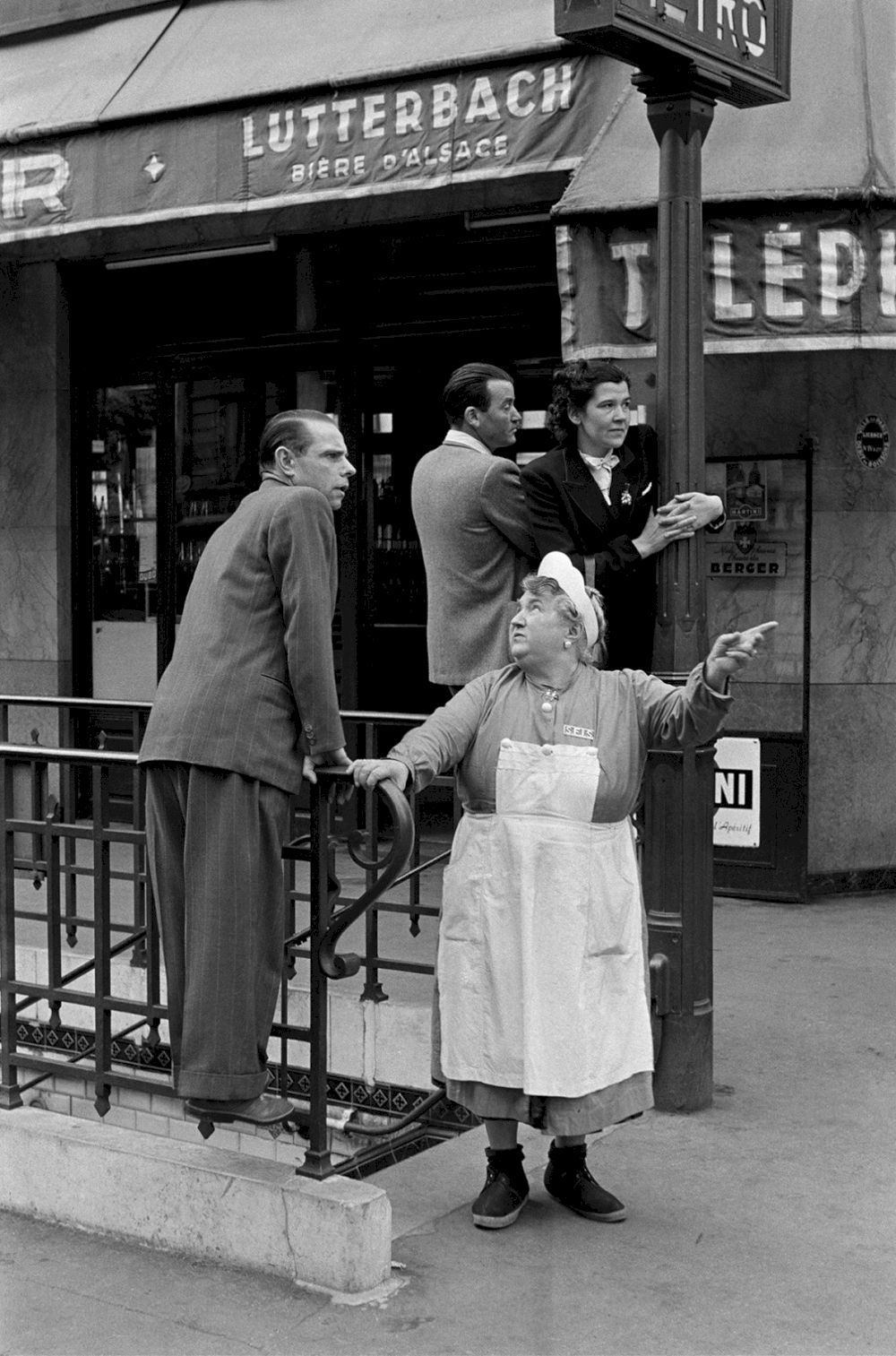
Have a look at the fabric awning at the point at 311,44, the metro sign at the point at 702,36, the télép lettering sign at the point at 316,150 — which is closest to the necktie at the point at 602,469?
the metro sign at the point at 702,36

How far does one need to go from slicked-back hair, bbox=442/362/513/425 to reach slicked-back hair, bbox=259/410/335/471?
0.82 metres

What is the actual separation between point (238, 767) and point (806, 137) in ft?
13.6

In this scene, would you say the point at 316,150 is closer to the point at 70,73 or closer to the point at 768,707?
the point at 70,73

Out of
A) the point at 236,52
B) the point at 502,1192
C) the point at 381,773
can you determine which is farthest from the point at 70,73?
the point at 502,1192

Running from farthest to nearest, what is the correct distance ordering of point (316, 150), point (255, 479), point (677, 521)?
1. point (255, 479)
2. point (316, 150)
3. point (677, 521)

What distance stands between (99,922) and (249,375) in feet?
20.5

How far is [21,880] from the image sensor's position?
939 centimetres

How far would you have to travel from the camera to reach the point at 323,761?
4.12 meters

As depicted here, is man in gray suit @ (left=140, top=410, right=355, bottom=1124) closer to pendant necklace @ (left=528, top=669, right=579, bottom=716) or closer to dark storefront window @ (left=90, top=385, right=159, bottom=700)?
pendant necklace @ (left=528, top=669, right=579, bottom=716)

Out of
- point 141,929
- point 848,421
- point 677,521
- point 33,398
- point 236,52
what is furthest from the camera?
point 33,398

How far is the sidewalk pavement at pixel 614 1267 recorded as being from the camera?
12.0 ft

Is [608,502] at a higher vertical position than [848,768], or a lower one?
higher

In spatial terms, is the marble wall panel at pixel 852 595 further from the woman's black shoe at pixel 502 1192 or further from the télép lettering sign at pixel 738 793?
the woman's black shoe at pixel 502 1192

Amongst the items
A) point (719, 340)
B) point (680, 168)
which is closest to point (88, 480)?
point (719, 340)
